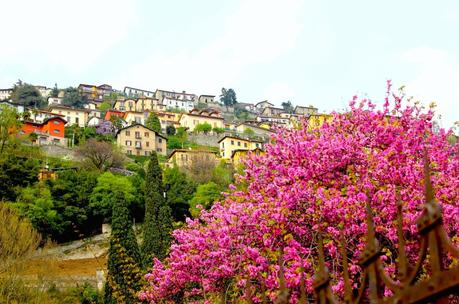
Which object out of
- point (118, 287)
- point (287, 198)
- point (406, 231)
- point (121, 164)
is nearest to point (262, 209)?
point (287, 198)

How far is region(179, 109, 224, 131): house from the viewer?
104 meters

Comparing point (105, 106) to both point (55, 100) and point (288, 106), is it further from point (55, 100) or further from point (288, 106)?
point (288, 106)

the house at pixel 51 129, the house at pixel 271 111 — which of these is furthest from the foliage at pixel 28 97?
the house at pixel 271 111

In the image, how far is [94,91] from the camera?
137250 mm

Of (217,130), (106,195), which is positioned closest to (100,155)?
(106,195)

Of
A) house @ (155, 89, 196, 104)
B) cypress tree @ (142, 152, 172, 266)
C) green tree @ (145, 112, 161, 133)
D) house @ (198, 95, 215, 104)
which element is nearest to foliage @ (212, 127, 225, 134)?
green tree @ (145, 112, 161, 133)

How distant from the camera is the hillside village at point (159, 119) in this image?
79.4 metres

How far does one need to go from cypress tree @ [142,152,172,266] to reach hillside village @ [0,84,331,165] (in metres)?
20.2

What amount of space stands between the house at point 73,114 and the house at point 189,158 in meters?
28.4

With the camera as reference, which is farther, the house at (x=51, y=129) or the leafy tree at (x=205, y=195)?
the house at (x=51, y=129)

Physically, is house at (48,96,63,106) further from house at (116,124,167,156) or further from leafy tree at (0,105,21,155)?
leafy tree at (0,105,21,155)

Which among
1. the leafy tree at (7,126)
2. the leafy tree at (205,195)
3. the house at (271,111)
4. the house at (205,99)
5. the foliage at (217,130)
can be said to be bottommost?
the leafy tree at (205,195)

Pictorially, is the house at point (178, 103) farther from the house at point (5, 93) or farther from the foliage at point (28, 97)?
the house at point (5, 93)

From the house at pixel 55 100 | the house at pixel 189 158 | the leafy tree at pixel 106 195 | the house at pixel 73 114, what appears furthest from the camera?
the house at pixel 55 100
